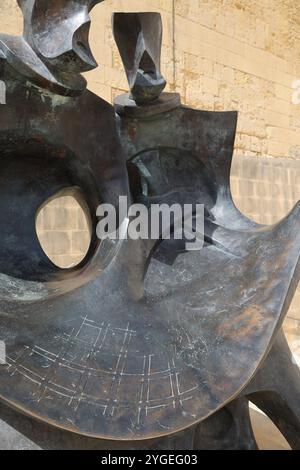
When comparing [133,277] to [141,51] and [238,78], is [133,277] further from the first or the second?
[238,78]

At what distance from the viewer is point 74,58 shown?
54.1 inches

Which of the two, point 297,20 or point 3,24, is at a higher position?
point 297,20

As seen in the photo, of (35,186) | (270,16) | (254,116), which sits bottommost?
(35,186)

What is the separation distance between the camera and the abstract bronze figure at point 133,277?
1.17m

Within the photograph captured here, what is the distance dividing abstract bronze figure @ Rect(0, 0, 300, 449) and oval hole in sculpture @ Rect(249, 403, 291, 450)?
0.39 m

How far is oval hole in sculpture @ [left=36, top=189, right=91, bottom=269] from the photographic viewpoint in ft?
11.9

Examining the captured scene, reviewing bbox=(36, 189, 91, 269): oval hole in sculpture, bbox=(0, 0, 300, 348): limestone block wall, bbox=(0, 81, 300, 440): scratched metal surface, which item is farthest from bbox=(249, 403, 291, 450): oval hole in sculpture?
bbox=(0, 0, 300, 348): limestone block wall

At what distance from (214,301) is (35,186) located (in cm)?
61

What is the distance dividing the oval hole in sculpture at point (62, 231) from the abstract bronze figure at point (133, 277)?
6.27 feet

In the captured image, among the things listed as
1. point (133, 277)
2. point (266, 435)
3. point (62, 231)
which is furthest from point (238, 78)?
point (133, 277)

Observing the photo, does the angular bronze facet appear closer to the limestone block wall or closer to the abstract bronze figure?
the abstract bronze figure

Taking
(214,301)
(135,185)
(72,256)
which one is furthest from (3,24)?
(214,301)

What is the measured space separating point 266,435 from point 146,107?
136 centimetres

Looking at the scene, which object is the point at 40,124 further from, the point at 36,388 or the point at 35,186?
the point at 36,388
